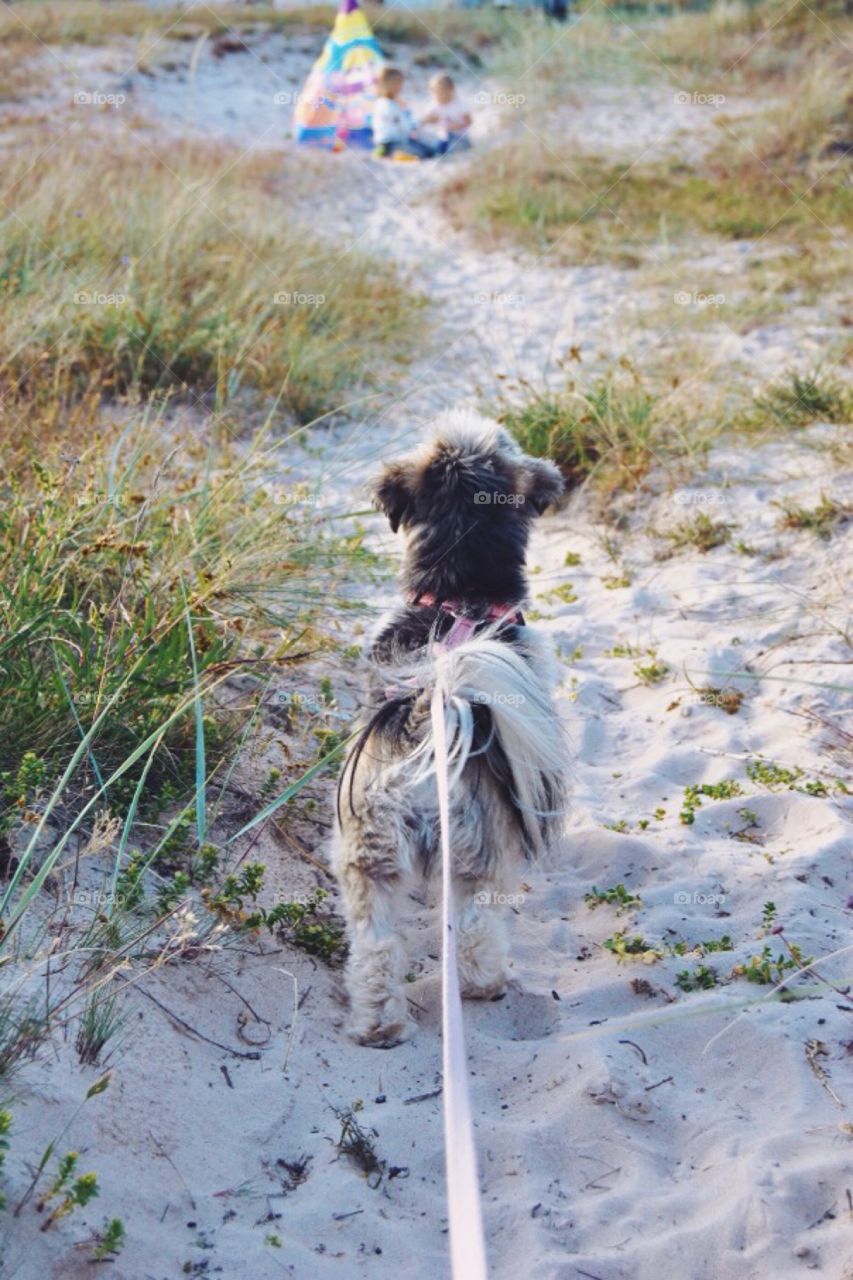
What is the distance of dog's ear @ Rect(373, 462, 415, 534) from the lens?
144 inches

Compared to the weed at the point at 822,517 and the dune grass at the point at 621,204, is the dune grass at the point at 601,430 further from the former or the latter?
the dune grass at the point at 621,204

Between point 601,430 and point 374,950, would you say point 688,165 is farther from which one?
point 374,950

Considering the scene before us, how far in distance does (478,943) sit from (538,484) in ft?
4.44

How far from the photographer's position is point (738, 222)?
32.0ft

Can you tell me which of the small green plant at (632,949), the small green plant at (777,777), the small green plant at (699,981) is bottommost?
the small green plant at (777,777)

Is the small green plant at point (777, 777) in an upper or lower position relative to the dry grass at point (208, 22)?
lower

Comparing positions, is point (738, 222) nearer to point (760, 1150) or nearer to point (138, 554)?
point (138, 554)

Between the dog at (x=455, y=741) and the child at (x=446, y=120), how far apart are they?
958cm

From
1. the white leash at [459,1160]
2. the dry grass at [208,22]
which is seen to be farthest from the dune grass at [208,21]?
the white leash at [459,1160]

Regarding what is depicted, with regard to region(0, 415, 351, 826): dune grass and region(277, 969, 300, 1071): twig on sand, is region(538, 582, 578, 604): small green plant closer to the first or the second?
region(0, 415, 351, 826): dune grass

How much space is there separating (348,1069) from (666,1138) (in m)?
0.79

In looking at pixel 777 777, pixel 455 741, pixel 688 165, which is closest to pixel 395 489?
pixel 455 741

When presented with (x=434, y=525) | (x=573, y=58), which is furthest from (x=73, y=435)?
(x=573, y=58)

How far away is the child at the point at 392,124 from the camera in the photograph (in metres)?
11.9
